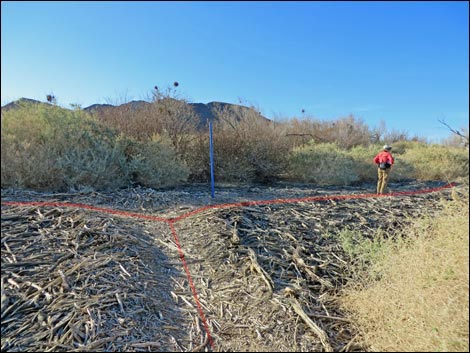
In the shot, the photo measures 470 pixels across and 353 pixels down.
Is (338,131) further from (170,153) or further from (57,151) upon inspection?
(57,151)

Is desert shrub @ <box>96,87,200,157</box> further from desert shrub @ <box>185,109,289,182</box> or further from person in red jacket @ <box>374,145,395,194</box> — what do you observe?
person in red jacket @ <box>374,145,395,194</box>

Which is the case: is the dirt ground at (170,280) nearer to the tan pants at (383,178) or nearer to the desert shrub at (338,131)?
the tan pants at (383,178)

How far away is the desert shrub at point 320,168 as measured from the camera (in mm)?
10844

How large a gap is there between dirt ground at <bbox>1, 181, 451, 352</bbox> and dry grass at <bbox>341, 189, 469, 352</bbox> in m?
0.22

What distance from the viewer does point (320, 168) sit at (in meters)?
10.8

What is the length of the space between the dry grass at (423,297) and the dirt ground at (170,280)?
0.74 ft

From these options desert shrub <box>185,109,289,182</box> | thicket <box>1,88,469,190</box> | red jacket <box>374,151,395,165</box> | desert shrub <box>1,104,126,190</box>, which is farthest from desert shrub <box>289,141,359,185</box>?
desert shrub <box>1,104,126,190</box>

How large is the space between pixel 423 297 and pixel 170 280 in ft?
8.33

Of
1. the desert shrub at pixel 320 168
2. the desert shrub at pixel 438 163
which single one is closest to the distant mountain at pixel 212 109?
the desert shrub at pixel 320 168

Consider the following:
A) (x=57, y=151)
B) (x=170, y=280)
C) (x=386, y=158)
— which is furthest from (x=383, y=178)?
(x=57, y=151)

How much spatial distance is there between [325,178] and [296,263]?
7393 millimetres

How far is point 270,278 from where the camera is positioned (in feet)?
11.5

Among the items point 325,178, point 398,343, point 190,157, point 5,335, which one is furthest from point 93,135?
point 325,178

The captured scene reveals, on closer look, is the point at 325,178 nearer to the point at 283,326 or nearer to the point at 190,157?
the point at 190,157
